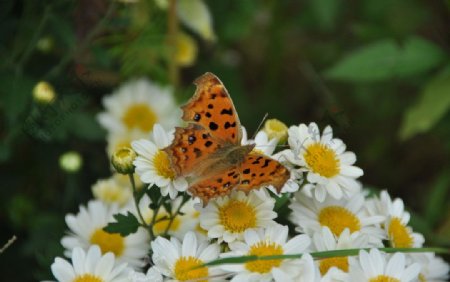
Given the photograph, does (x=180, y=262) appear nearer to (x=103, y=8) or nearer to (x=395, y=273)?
(x=395, y=273)

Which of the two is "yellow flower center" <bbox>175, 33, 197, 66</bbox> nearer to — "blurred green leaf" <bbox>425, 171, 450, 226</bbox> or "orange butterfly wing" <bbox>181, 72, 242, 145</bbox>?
"blurred green leaf" <bbox>425, 171, 450, 226</bbox>

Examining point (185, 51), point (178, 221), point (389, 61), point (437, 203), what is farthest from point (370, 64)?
point (178, 221)

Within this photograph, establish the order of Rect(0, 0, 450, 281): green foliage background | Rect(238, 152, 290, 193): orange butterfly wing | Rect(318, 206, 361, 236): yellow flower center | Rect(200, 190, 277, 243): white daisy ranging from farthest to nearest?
Rect(0, 0, 450, 281): green foliage background < Rect(318, 206, 361, 236): yellow flower center < Rect(200, 190, 277, 243): white daisy < Rect(238, 152, 290, 193): orange butterfly wing

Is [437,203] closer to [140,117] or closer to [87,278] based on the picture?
[140,117]

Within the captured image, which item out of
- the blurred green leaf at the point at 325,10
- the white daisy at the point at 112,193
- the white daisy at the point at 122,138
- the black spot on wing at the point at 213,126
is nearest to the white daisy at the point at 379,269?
the black spot on wing at the point at 213,126

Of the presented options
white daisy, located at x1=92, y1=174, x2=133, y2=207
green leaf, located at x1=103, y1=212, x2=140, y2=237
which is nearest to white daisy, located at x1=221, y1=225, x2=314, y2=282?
green leaf, located at x1=103, y1=212, x2=140, y2=237

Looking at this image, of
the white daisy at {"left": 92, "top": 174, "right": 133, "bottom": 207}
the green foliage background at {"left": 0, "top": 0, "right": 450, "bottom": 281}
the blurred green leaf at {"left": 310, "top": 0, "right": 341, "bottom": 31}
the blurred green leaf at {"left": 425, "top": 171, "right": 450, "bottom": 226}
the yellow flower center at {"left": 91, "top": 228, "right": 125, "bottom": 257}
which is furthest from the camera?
the blurred green leaf at {"left": 310, "top": 0, "right": 341, "bottom": 31}

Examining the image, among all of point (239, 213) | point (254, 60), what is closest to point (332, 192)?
point (239, 213)
